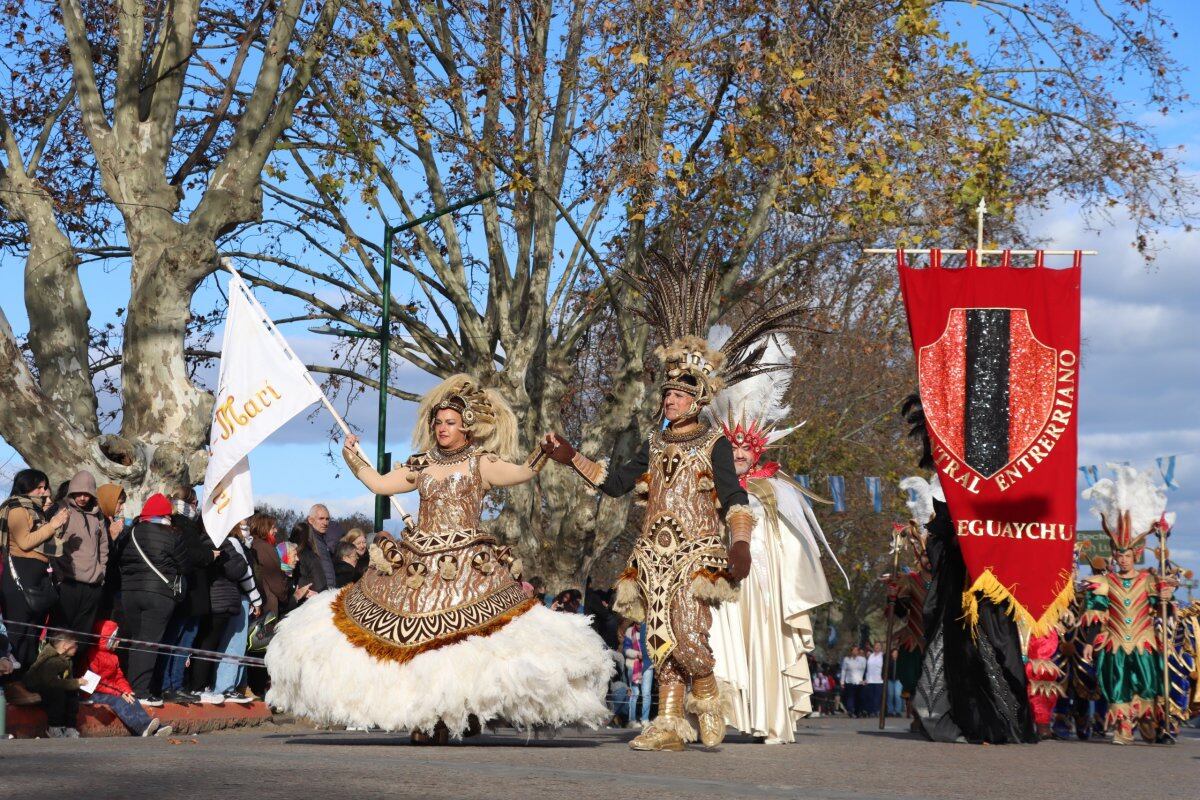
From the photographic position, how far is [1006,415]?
12.8 meters

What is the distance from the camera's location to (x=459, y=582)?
31.4 feet

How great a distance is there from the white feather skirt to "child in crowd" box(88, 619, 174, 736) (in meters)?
2.47

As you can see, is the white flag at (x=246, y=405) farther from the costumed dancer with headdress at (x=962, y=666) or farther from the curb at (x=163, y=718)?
the costumed dancer with headdress at (x=962, y=666)

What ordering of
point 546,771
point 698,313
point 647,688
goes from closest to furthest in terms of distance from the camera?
point 546,771 < point 698,313 < point 647,688

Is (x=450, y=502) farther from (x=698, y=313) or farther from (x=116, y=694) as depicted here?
(x=116, y=694)

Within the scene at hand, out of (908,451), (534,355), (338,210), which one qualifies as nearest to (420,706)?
(534,355)

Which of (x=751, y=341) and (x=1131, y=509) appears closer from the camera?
(x=751, y=341)

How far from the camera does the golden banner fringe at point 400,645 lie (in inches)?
364

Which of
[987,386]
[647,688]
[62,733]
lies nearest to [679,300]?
[987,386]

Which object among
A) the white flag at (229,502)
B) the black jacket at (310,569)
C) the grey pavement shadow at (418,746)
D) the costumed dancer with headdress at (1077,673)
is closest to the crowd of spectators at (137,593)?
the black jacket at (310,569)

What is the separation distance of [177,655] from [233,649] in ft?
3.78

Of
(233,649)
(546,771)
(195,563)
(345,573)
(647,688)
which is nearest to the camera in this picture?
(546,771)

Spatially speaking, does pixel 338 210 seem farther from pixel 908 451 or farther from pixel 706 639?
pixel 908 451

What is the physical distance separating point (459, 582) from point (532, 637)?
0.52 meters
